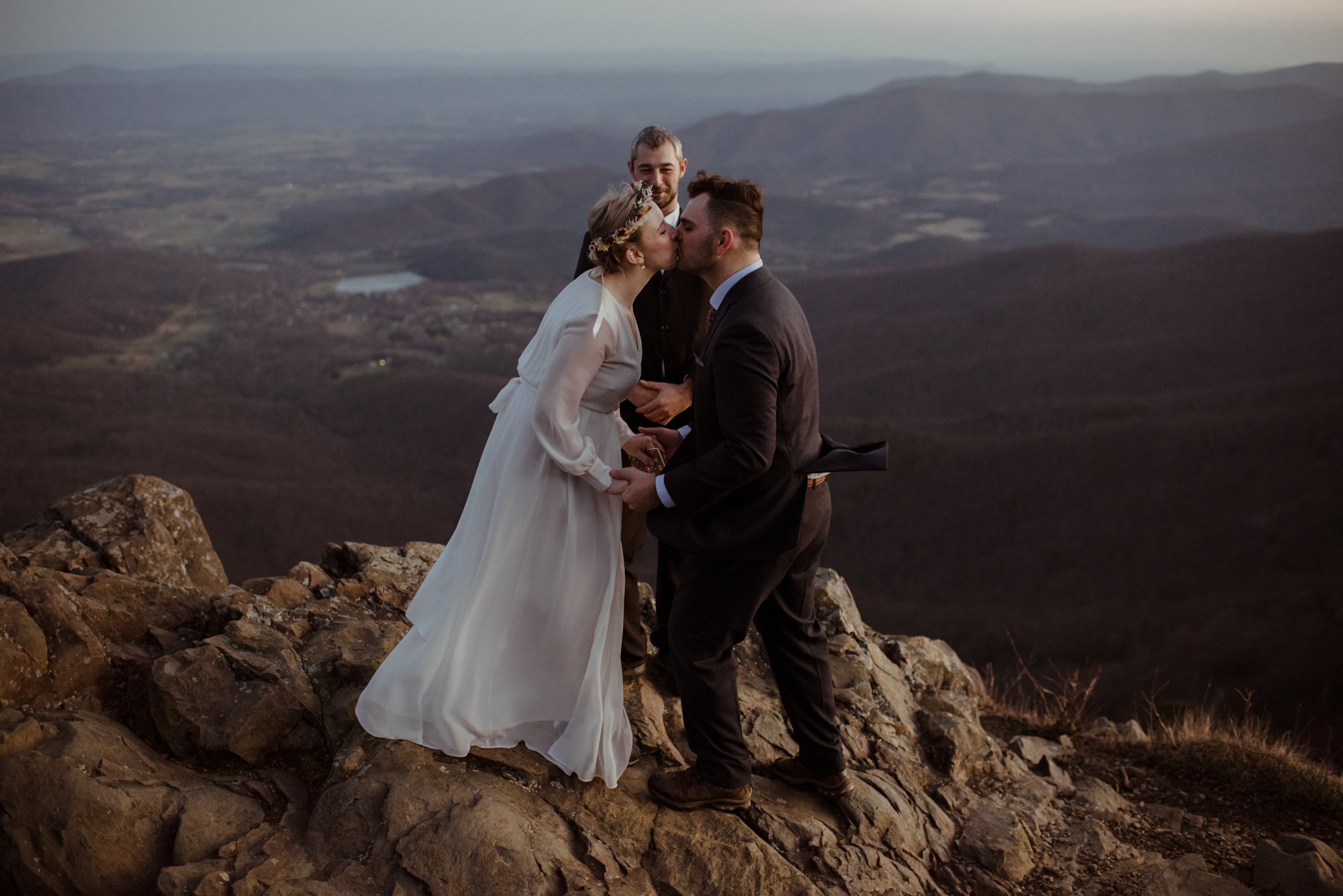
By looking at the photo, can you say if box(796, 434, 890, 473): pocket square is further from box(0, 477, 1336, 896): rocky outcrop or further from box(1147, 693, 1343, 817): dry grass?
box(1147, 693, 1343, 817): dry grass

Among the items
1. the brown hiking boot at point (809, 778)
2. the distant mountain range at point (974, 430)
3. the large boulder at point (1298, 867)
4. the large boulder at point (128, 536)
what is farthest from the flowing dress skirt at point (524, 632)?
the distant mountain range at point (974, 430)

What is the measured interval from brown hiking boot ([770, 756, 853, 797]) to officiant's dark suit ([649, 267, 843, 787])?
0.52 metres

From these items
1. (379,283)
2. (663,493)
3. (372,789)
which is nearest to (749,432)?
(663,493)

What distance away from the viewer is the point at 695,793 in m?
4.24

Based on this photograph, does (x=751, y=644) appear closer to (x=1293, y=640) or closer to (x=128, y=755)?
(x=128, y=755)

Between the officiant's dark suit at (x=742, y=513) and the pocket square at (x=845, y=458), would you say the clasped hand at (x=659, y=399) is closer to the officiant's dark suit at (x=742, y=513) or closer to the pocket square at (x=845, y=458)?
the officiant's dark suit at (x=742, y=513)

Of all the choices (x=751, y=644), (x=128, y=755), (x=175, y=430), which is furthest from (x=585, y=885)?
(x=175, y=430)

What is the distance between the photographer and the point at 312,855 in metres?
3.85

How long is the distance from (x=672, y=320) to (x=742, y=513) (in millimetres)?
1552

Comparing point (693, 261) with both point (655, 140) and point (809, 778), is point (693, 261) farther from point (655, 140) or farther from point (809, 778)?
point (809, 778)

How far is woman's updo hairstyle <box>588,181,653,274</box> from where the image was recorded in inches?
158

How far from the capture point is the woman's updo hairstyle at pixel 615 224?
4.02m

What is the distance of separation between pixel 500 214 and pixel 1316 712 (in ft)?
429

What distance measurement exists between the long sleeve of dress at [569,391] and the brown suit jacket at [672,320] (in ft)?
3.35
